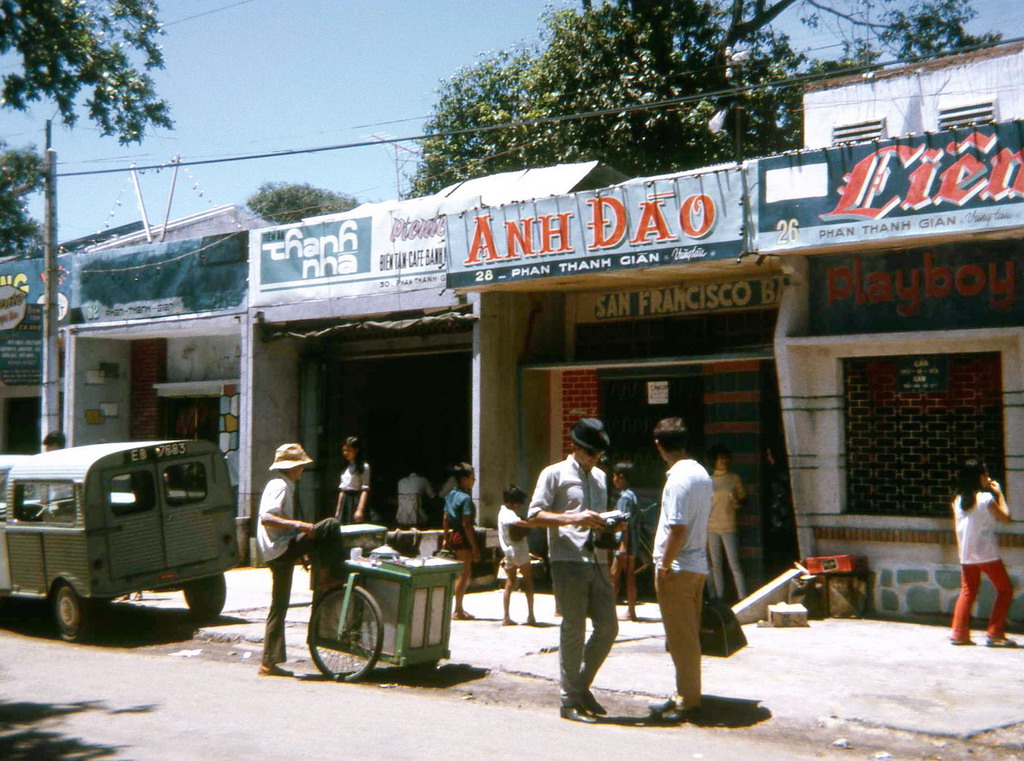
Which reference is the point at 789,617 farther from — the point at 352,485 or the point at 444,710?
the point at 352,485

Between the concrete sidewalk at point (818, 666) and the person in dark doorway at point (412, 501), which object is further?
the person in dark doorway at point (412, 501)

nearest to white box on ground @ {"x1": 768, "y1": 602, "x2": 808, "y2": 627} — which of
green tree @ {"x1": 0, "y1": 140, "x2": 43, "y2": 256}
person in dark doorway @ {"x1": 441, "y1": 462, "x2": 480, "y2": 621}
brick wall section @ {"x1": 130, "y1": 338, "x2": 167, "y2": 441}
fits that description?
person in dark doorway @ {"x1": 441, "y1": 462, "x2": 480, "y2": 621}

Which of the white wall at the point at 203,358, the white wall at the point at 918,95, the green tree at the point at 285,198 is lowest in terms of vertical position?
the white wall at the point at 203,358

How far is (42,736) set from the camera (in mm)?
6953

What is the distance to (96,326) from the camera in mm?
19188

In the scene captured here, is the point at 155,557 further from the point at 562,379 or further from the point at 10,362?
the point at 10,362

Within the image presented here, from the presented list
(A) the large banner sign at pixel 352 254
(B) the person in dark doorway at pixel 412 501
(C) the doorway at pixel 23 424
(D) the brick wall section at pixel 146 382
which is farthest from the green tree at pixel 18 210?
(B) the person in dark doorway at pixel 412 501

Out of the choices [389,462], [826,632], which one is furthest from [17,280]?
[826,632]

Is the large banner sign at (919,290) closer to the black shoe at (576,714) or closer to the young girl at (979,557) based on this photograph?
the young girl at (979,557)

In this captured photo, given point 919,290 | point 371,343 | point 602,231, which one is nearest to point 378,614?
point 602,231

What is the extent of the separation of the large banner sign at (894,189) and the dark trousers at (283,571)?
5141 millimetres

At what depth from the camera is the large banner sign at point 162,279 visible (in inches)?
681

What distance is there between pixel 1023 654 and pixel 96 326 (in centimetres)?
1500

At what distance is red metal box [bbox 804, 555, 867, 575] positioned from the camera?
37.6 ft
